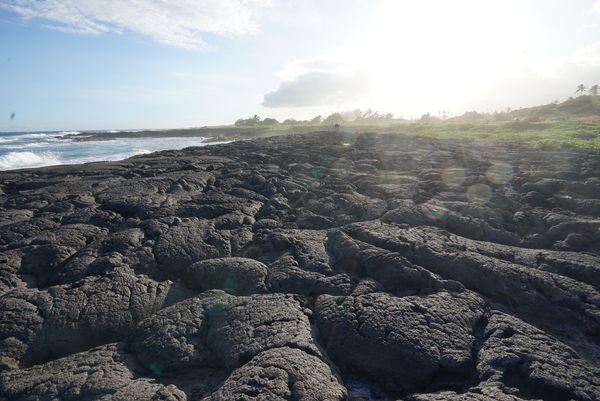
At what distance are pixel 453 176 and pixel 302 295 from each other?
26.4 feet

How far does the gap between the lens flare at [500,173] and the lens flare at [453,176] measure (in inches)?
30.7

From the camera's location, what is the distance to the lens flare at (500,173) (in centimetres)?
1043

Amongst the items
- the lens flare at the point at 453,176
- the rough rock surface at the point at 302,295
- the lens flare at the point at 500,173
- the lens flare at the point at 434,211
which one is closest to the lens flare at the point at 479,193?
the rough rock surface at the point at 302,295

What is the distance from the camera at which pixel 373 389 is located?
380 cm

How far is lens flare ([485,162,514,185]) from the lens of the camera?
34.2 ft

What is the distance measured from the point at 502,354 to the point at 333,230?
382 centimetres

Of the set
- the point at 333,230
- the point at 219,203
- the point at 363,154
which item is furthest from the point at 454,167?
the point at 219,203

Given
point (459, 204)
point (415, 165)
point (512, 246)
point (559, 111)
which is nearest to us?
point (512, 246)

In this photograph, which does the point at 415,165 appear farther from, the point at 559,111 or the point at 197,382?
the point at 559,111

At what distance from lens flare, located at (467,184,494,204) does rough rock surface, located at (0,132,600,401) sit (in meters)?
0.10

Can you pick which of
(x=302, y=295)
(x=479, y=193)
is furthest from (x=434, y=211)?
(x=302, y=295)

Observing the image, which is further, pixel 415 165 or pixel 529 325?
pixel 415 165

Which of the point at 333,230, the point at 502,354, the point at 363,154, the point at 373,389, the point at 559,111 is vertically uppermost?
the point at 559,111

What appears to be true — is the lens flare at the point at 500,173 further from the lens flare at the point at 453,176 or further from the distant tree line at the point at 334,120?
the distant tree line at the point at 334,120
